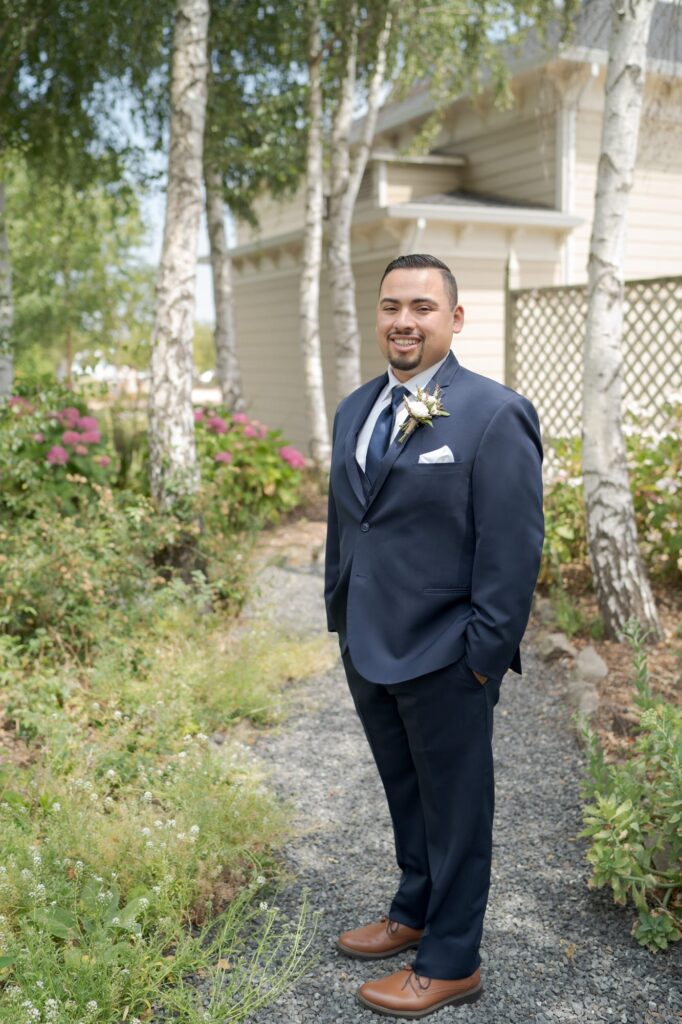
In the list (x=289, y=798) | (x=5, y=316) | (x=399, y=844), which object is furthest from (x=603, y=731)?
(x=5, y=316)

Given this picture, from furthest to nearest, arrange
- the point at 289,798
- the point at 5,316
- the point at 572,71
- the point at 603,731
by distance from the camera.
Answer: the point at 572,71 → the point at 5,316 → the point at 603,731 → the point at 289,798

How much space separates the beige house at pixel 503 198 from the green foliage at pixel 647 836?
7.25 m

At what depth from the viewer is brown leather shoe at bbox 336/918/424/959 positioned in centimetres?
292

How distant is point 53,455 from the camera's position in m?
6.30

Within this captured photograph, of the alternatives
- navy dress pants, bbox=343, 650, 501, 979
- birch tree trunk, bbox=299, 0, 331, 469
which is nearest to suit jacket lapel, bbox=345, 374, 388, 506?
navy dress pants, bbox=343, 650, 501, 979

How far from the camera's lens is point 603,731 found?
436cm

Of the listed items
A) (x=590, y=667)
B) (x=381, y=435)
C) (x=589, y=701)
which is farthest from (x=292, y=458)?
(x=381, y=435)

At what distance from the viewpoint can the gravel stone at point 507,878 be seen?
270 centimetres

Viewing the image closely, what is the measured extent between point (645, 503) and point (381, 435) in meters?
4.21

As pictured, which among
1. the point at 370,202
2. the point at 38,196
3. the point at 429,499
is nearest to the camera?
the point at 429,499

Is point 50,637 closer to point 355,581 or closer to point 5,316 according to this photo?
point 355,581

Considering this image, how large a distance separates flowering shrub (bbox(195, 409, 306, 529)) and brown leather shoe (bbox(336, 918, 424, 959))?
4961mm

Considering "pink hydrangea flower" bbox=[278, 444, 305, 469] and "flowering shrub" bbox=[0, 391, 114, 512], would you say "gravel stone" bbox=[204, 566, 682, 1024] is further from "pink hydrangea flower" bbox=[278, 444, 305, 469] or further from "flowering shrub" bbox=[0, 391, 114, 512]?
"pink hydrangea flower" bbox=[278, 444, 305, 469]

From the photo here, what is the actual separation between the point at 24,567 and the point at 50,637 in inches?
15.9
